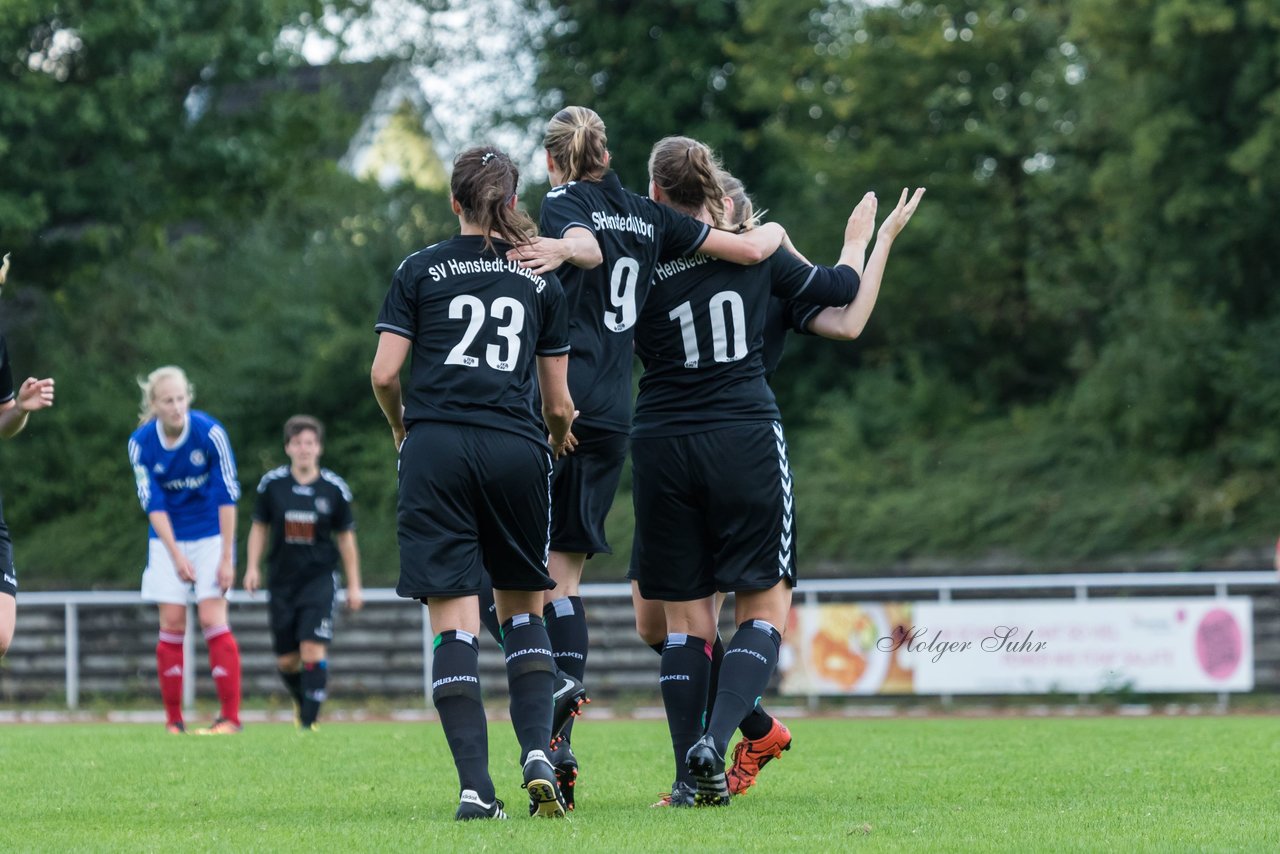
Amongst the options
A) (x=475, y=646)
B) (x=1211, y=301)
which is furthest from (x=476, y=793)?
(x=1211, y=301)

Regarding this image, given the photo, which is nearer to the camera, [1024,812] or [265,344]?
[1024,812]

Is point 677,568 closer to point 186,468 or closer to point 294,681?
point 186,468

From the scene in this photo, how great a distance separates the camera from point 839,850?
4965 millimetres

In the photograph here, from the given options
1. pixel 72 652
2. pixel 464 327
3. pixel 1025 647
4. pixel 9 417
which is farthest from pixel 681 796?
pixel 72 652

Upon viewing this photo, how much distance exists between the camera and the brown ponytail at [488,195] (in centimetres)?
607

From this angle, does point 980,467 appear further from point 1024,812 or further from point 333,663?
point 1024,812

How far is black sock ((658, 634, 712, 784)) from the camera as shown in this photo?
6590 millimetres

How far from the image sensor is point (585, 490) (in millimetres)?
7051

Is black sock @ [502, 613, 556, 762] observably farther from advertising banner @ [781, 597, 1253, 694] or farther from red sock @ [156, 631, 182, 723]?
advertising banner @ [781, 597, 1253, 694]

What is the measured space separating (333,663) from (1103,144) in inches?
428

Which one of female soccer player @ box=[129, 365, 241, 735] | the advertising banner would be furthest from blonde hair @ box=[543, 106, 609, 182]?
the advertising banner

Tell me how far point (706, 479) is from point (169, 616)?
21.2 feet

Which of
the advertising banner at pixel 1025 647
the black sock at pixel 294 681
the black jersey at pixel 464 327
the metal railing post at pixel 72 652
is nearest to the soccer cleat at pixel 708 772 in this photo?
the black jersey at pixel 464 327

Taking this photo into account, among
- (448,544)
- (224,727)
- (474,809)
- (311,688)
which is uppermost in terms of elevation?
(448,544)
